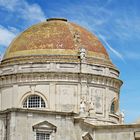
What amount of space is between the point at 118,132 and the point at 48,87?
911cm

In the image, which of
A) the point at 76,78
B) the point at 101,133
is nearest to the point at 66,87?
the point at 76,78

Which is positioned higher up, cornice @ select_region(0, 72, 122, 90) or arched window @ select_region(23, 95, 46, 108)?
cornice @ select_region(0, 72, 122, 90)

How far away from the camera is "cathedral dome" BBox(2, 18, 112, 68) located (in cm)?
6962

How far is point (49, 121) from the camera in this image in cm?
6019

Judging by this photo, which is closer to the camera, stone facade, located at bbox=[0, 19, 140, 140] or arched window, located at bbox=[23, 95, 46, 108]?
stone facade, located at bbox=[0, 19, 140, 140]

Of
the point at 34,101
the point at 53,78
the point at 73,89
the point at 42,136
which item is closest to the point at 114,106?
the point at 73,89

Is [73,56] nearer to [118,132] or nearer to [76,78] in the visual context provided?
[76,78]

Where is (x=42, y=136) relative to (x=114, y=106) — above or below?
below

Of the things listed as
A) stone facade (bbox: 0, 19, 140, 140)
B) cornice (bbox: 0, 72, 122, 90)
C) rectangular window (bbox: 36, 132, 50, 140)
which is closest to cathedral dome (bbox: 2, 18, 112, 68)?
stone facade (bbox: 0, 19, 140, 140)

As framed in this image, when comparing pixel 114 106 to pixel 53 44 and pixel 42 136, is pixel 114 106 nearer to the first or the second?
pixel 53 44

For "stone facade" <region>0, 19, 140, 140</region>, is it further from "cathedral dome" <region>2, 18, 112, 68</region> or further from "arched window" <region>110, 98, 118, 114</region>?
"cathedral dome" <region>2, 18, 112, 68</region>

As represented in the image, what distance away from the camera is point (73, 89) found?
225 ft

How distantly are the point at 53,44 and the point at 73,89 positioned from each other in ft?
18.2

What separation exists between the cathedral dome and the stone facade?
0.16 meters
